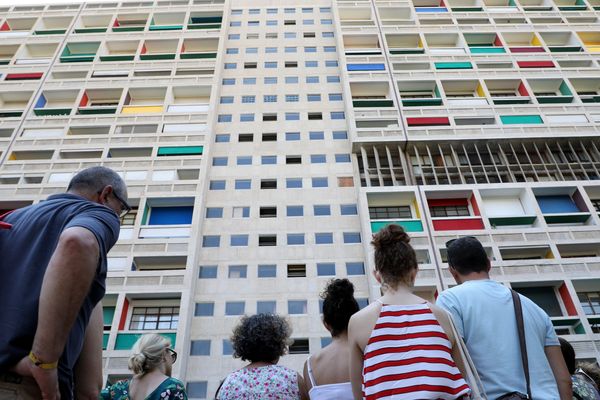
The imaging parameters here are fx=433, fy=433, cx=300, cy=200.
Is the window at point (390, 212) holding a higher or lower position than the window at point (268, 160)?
lower

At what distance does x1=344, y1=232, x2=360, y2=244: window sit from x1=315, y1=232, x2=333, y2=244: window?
2.55 ft

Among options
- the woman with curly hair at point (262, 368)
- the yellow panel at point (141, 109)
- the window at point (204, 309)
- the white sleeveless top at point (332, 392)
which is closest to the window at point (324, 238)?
the window at point (204, 309)

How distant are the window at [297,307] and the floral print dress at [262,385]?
15949 millimetres

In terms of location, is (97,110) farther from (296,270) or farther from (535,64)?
(535,64)

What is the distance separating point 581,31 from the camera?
30734 mm

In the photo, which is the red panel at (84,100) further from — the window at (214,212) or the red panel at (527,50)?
the red panel at (527,50)

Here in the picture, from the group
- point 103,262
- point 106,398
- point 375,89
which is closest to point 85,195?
point 103,262

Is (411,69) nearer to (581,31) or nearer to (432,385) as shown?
(581,31)

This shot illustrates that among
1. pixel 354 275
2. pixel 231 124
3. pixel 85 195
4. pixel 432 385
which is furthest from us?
pixel 231 124

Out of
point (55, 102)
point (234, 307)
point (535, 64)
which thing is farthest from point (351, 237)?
point (55, 102)

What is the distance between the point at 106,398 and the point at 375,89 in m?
26.7

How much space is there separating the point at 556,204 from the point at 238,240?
54.4 feet

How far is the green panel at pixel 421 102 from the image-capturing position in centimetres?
2666

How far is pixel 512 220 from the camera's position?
21.3 metres
